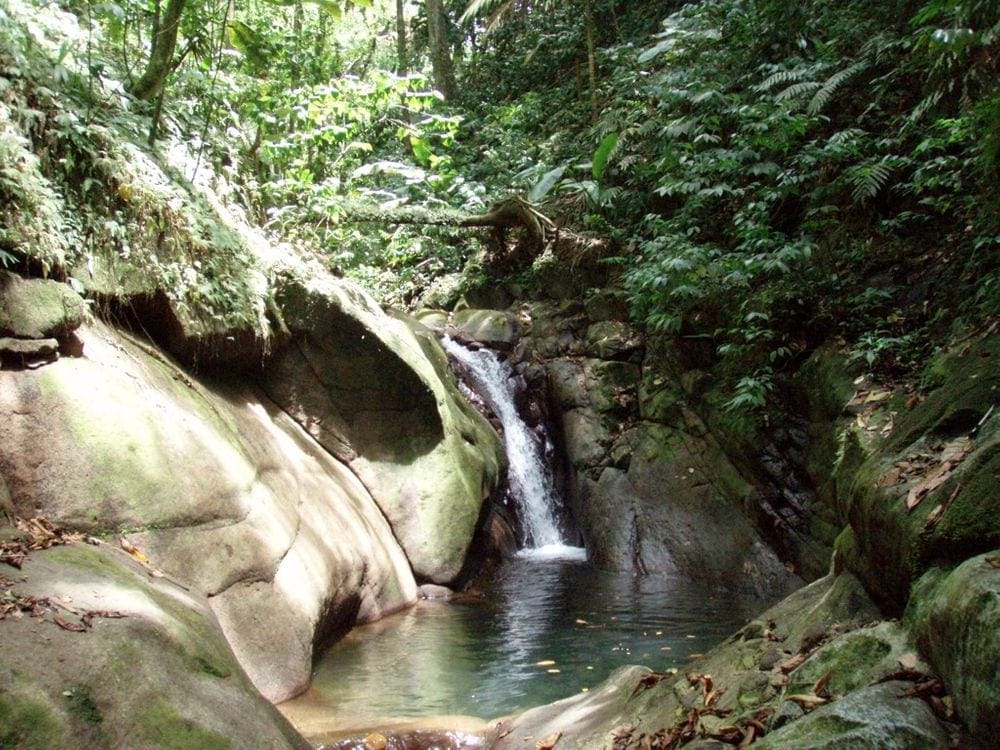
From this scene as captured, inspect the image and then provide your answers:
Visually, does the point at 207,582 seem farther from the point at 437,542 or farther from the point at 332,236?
the point at 332,236

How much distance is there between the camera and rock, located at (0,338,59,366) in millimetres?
4477

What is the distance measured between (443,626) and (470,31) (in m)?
20.2

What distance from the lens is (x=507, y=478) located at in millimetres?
10969

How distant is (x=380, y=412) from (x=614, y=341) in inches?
175

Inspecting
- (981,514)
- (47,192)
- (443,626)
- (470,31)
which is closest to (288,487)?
(443,626)

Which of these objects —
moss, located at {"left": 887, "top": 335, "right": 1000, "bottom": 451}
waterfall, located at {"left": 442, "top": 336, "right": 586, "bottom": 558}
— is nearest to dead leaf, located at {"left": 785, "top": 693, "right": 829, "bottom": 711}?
moss, located at {"left": 887, "top": 335, "right": 1000, "bottom": 451}

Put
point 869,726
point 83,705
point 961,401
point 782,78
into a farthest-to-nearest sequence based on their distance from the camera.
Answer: point 782,78, point 961,401, point 83,705, point 869,726

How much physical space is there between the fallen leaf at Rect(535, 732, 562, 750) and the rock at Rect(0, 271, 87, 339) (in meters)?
3.99

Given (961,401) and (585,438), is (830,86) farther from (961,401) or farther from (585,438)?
(961,401)

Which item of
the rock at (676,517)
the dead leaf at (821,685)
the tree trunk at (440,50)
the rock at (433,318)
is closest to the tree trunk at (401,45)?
the tree trunk at (440,50)

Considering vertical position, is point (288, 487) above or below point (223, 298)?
below

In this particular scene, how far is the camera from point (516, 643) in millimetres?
6555

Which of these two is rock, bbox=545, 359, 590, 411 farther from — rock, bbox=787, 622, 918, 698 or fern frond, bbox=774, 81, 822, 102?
rock, bbox=787, 622, 918, 698

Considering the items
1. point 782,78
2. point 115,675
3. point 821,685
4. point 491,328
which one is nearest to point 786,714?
point 821,685
